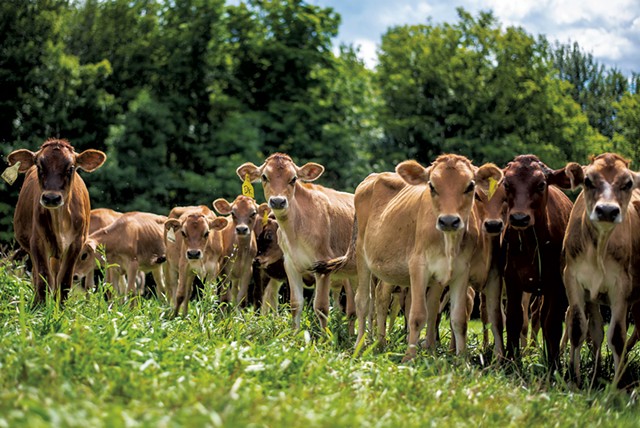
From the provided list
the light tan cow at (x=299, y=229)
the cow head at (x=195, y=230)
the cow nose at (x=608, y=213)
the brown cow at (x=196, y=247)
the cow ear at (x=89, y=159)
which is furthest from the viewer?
the cow head at (x=195, y=230)

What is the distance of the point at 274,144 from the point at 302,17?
4.96m

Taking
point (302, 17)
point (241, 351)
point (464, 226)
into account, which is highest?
point (302, 17)

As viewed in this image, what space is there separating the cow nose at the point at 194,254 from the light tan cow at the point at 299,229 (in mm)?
2097

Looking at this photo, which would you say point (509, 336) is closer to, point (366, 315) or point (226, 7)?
point (366, 315)

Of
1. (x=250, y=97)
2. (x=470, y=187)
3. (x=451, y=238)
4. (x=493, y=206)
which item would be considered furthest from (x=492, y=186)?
(x=250, y=97)

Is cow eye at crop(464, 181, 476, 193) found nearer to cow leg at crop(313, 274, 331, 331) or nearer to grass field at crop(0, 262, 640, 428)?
grass field at crop(0, 262, 640, 428)

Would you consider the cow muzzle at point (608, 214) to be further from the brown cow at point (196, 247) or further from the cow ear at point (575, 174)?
the brown cow at point (196, 247)

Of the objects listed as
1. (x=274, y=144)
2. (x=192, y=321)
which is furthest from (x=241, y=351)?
(x=274, y=144)

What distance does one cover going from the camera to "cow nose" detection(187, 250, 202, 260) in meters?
12.4

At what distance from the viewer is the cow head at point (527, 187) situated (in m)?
8.25

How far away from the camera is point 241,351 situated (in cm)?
597

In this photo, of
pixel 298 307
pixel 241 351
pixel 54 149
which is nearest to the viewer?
pixel 241 351

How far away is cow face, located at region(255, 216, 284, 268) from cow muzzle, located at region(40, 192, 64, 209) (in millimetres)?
4458

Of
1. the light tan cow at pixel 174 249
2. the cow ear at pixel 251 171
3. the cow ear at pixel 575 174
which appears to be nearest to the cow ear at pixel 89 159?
the cow ear at pixel 251 171
